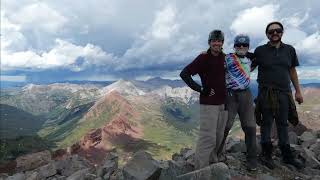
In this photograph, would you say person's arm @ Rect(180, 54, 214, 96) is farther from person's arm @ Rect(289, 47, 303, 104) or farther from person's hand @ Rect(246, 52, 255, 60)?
person's arm @ Rect(289, 47, 303, 104)

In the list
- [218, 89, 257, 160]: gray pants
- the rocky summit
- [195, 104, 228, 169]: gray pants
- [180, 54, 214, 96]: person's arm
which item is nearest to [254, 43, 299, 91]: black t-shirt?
[218, 89, 257, 160]: gray pants

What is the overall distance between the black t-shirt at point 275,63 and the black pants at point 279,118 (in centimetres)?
43

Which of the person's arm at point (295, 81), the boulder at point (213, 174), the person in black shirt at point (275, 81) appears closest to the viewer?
the boulder at point (213, 174)

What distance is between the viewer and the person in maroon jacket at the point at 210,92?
1223 cm

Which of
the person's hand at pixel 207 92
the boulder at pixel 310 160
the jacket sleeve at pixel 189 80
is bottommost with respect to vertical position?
the boulder at pixel 310 160

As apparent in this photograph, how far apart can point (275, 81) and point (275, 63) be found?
0.62 metres

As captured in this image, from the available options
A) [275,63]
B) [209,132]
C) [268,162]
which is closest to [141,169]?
[209,132]

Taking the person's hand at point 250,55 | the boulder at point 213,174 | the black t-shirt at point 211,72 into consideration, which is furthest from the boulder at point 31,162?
the boulder at point 213,174

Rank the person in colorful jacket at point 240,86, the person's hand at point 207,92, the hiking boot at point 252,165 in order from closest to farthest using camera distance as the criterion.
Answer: the person's hand at point 207,92 → the person in colorful jacket at point 240,86 → the hiking boot at point 252,165

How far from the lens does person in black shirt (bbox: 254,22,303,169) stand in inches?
547

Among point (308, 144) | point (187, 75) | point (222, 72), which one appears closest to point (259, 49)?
point (222, 72)

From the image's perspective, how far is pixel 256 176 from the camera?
13852 mm

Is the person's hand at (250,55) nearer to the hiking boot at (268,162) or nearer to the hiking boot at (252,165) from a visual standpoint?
the hiking boot at (252,165)

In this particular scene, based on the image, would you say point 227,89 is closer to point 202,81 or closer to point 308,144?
point 202,81
